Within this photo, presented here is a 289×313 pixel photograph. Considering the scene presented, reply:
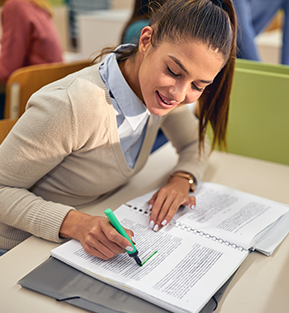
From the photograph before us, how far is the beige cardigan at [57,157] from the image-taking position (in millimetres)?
796

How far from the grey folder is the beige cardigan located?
11 cm

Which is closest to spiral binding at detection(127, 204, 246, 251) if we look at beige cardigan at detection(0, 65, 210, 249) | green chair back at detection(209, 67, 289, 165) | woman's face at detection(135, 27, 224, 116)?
beige cardigan at detection(0, 65, 210, 249)

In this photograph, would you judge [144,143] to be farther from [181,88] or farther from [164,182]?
[181,88]

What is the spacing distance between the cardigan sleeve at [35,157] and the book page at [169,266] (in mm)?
83

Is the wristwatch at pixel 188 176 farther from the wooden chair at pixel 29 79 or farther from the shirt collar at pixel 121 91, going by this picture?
the wooden chair at pixel 29 79

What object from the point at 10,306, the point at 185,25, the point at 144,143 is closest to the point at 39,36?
the point at 144,143

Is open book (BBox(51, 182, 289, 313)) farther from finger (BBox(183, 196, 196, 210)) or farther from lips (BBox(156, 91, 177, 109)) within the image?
lips (BBox(156, 91, 177, 109))

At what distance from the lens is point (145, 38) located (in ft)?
2.79

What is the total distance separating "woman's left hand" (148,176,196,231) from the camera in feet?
2.85

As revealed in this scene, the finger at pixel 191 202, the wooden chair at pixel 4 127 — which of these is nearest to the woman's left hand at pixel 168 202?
the finger at pixel 191 202

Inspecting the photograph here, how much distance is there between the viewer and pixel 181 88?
81 centimetres

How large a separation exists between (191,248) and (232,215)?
18cm

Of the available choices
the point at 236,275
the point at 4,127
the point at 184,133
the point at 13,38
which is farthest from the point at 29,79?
the point at 236,275

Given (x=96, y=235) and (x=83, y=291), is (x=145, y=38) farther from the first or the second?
(x=83, y=291)
